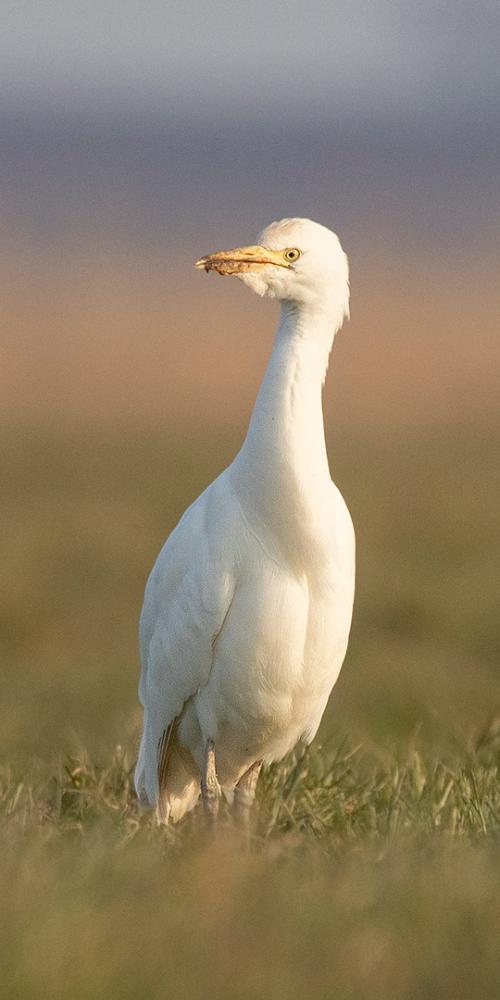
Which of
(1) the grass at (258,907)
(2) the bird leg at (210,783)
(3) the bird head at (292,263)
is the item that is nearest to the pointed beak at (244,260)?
(3) the bird head at (292,263)

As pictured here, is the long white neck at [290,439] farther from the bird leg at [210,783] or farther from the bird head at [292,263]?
the bird leg at [210,783]

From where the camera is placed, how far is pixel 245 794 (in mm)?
7473

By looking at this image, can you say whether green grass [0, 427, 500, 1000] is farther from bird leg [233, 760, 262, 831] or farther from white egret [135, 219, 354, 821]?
white egret [135, 219, 354, 821]

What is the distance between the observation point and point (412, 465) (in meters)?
37.2

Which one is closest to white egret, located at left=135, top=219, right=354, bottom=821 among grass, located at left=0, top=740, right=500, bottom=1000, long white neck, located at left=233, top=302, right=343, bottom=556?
long white neck, located at left=233, top=302, right=343, bottom=556

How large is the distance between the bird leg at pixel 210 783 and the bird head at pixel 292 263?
1743 mm

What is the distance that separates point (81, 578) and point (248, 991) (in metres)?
17.8

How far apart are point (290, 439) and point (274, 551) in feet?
1.36

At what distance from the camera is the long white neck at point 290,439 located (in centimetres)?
727

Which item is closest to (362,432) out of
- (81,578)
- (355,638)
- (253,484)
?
(81,578)

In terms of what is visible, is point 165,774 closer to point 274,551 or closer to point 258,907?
point 274,551

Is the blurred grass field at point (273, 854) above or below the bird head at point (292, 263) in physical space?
below

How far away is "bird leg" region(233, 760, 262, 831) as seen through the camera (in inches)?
273

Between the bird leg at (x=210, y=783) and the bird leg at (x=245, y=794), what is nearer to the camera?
the bird leg at (x=245, y=794)
